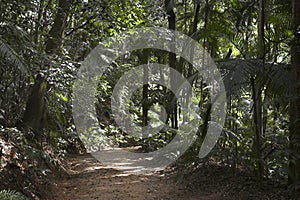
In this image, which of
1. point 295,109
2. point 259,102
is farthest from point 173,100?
point 295,109

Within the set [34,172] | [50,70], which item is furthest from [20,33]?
[34,172]

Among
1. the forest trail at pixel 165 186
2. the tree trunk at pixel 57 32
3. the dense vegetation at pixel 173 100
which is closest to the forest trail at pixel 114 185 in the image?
the forest trail at pixel 165 186

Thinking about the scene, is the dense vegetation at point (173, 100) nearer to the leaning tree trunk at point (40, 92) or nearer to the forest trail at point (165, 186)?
the leaning tree trunk at point (40, 92)

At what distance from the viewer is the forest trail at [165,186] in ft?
18.3

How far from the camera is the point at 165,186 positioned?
7121 mm

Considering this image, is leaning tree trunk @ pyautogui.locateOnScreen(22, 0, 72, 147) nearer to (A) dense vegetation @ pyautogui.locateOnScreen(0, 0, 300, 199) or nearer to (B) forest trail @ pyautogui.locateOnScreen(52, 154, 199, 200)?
(A) dense vegetation @ pyautogui.locateOnScreen(0, 0, 300, 199)

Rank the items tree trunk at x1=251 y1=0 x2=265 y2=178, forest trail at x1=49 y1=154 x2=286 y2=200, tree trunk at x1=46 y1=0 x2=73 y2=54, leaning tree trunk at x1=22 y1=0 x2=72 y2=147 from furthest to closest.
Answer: leaning tree trunk at x1=22 y1=0 x2=72 y2=147, tree trunk at x1=46 y1=0 x2=73 y2=54, forest trail at x1=49 y1=154 x2=286 y2=200, tree trunk at x1=251 y1=0 x2=265 y2=178

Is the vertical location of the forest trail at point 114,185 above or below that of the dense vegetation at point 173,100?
below

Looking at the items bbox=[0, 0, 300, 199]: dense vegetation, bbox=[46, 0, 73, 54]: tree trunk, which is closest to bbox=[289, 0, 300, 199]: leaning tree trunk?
bbox=[0, 0, 300, 199]: dense vegetation

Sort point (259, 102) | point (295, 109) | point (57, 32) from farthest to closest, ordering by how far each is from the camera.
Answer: point (57, 32)
point (259, 102)
point (295, 109)

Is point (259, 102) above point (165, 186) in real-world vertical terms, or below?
above

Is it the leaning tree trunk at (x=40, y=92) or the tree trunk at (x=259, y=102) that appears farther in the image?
the leaning tree trunk at (x=40, y=92)

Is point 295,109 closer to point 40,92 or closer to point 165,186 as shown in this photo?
point 165,186

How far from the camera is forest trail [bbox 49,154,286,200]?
5.58 metres
